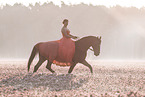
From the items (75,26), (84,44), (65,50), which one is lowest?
(65,50)

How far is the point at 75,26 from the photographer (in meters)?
60.3

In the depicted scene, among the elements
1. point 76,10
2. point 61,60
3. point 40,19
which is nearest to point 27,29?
point 40,19

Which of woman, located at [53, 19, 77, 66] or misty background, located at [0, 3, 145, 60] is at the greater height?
misty background, located at [0, 3, 145, 60]

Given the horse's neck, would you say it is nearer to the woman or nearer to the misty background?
the woman

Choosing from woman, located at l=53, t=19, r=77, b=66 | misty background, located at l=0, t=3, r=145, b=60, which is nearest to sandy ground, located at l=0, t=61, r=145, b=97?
woman, located at l=53, t=19, r=77, b=66

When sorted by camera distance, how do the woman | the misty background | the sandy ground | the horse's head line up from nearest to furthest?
the sandy ground < the woman < the horse's head < the misty background

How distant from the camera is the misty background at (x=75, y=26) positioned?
54.4m

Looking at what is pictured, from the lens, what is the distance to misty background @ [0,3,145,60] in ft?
179

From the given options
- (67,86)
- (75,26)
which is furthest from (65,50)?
(75,26)

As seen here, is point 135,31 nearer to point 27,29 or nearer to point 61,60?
point 27,29

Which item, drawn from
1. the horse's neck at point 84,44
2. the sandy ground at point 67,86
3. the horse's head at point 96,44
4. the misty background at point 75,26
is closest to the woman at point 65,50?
the horse's neck at point 84,44

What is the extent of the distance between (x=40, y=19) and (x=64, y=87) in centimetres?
5288

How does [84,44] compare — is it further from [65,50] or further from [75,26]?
[75,26]

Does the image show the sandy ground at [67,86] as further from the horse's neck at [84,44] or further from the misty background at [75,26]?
the misty background at [75,26]
